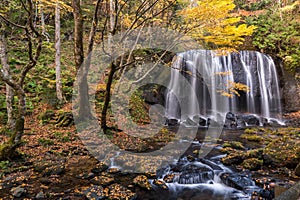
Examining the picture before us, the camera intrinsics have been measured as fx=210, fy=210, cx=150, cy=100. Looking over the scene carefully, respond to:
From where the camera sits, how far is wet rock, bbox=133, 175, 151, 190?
488 centimetres

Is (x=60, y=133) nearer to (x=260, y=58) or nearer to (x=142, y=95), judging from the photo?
(x=142, y=95)

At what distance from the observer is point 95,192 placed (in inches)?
175

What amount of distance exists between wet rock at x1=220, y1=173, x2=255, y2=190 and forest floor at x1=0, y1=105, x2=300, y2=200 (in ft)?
2.37

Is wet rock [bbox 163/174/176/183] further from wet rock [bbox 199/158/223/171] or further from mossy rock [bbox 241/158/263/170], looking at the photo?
mossy rock [bbox 241/158/263/170]

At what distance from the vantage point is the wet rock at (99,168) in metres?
5.53

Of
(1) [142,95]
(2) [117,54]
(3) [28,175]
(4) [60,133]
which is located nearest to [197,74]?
(1) [142,95]

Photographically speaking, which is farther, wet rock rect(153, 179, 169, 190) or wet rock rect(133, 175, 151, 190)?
wet rock rect(153, 179, 169, 190)

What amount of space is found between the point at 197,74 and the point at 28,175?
1191 cm

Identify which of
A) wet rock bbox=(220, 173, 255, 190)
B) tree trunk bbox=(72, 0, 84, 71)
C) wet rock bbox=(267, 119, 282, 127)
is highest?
tree trunk bbox=(72, 0, 84, 71)

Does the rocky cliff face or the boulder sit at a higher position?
the rocky cliff face

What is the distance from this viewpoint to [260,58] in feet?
49.9

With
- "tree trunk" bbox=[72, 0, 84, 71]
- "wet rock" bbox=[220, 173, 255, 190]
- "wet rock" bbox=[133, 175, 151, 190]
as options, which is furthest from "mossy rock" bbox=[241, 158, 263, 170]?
"tree trunk" bbox=[72, 0, 84, 71]

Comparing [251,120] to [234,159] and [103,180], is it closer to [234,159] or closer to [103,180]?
[234,159]

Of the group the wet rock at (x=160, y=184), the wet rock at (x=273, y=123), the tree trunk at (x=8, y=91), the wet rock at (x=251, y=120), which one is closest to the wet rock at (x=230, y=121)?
the wet rock at (x=251, y=120)
